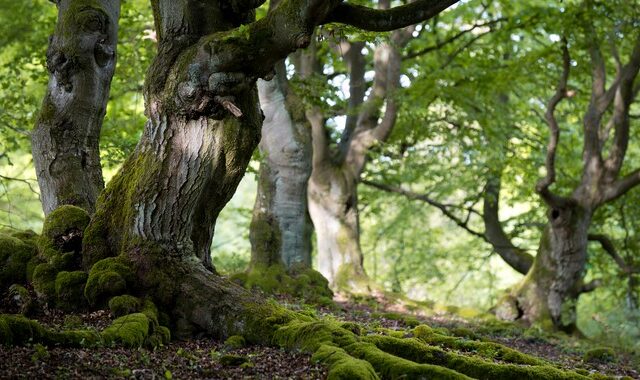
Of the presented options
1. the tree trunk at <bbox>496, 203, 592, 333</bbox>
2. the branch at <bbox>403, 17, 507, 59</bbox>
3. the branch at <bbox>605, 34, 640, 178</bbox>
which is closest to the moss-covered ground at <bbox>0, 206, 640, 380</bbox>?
the tree trunk at <bbox>496, 203, 592, 333</bbox>

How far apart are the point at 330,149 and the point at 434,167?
5.64 m

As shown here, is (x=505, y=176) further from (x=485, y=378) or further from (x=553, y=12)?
(x=485, y=378)

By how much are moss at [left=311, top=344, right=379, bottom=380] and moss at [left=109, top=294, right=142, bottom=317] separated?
6.04ft

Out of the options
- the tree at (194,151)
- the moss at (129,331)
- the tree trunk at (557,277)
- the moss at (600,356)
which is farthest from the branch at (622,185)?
the moss at (129,331)

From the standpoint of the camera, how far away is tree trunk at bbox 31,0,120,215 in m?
8.23

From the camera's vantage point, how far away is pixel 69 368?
16.6ft

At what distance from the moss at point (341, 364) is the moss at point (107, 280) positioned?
6.76 feet

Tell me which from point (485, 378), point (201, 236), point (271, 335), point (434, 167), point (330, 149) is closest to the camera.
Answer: point (485, 378)

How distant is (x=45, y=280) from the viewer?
7039 mm

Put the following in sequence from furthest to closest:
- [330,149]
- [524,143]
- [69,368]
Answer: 1. [524,143]
2. [330,149]
3. [69,368]

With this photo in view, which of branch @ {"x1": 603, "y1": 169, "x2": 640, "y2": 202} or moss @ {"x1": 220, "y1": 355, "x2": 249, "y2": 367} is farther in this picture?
branch @ {"x1": 603, "y1": 169, "x2": 640, "y2": 202}

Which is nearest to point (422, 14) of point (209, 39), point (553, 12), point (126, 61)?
point (209, 39)

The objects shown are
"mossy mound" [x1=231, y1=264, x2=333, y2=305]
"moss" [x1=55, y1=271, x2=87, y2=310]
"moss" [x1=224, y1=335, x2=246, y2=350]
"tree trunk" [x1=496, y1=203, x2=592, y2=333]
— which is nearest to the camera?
"moss" [x1=224, y1=335, x2=246, y2=350]

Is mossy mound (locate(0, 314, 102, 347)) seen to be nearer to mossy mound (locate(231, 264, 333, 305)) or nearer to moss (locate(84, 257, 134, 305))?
moss (locate(84, 257, 134, 305))
